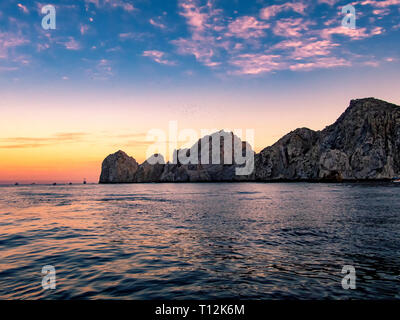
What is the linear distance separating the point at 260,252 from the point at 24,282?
1243 cm

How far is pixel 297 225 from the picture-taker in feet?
89.4

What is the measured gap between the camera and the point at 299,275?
1215cm

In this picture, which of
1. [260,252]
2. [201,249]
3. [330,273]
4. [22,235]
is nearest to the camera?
[330,273]
